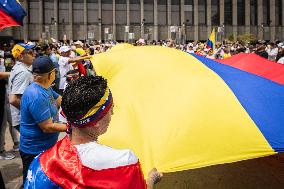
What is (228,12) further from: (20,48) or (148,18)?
(20,48)

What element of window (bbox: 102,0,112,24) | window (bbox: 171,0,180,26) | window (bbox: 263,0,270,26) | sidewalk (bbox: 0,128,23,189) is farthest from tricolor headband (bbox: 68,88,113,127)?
window (bbox: 263,0,270,26)

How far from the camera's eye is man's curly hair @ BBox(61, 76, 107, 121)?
222 cm

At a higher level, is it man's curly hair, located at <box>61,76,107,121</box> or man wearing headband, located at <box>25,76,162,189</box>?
man's curly hair, located at <box>61,76,107,121</box>

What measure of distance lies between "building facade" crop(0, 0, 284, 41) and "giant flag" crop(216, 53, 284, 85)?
5102 cm

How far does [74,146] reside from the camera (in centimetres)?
225

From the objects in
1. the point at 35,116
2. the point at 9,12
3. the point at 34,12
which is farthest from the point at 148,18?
the point at 35,116

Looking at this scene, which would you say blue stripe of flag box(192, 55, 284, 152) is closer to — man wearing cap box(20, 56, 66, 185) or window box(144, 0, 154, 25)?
man wearing cap box(20, 56, 66, 185)

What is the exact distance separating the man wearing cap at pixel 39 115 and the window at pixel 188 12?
61.2 meters

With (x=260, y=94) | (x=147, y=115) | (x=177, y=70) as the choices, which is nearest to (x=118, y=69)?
(x=177, y=70)

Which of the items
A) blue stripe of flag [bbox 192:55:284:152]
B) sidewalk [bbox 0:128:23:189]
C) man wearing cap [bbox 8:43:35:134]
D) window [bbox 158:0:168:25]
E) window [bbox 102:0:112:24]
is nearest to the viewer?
blue stripe of flag [bbox 192:55:284:152]

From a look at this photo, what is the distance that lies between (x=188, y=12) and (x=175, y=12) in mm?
2023

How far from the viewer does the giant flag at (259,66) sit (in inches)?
255

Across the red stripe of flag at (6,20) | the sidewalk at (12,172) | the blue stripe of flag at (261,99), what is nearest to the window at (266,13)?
the red stripe of flag at (6,20)

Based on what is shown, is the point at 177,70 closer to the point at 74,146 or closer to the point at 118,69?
the point at 118,69
